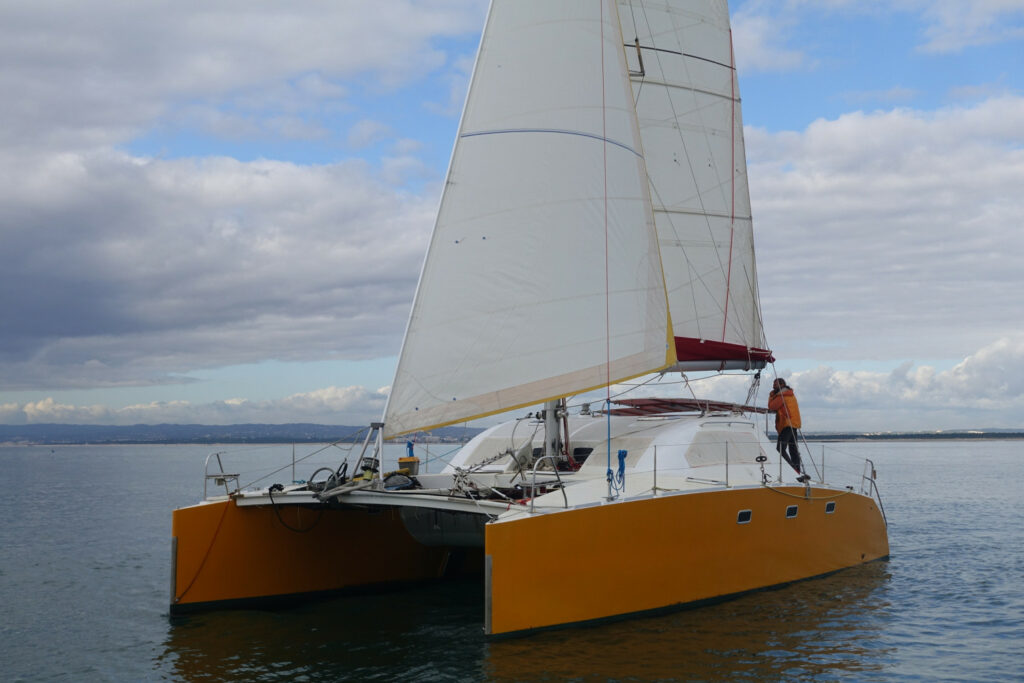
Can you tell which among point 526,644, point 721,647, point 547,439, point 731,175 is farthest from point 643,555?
point 731,175

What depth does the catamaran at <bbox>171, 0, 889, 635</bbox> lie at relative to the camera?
30.0ft

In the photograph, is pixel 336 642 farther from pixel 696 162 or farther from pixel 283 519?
pixel 696 162

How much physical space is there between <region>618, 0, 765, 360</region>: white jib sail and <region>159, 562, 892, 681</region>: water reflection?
498cm

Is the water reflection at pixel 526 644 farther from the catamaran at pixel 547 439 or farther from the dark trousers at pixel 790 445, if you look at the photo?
the dark trousers at pixel 790 445

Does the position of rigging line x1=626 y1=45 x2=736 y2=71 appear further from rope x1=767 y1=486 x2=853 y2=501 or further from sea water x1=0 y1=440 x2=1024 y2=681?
sea water x1=0 y1=440 x2=1024 y2=681

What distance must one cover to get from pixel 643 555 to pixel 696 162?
7.65 m

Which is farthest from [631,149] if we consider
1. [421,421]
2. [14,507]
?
[14,507]

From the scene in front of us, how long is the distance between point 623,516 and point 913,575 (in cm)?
703

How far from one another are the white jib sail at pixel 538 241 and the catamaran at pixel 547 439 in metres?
0.02

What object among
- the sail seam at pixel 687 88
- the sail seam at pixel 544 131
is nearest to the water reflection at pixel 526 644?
the sail seam at pixel 544 131

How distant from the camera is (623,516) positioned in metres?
9.07

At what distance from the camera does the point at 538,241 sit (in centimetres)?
1007

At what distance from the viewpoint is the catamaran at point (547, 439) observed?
916cm

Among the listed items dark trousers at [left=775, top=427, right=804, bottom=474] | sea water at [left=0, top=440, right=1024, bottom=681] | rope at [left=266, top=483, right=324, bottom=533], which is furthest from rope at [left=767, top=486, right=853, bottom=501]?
rope at [left=266, top=483, right=324, bottom=533]
